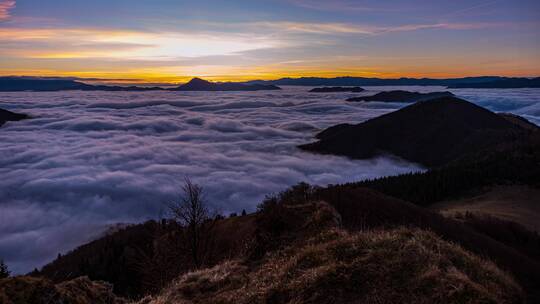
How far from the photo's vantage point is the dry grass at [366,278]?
9.39 meters

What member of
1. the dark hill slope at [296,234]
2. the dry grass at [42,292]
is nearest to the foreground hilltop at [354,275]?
the dry grass at [42,292]

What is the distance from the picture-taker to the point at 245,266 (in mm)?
14039

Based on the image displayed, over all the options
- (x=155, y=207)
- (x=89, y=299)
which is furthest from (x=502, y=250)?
(x=155, y=207)

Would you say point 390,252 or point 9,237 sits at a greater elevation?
point 390,252

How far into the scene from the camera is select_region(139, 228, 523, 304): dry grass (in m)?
9.39

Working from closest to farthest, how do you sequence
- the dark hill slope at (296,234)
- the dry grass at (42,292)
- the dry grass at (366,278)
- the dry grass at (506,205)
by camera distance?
the dry grass at (366,278) → the dry grass at (42,292) → the dark hill slope at (296,234) → the dry grass at (506,205)

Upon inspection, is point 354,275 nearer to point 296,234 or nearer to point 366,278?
point 366,278

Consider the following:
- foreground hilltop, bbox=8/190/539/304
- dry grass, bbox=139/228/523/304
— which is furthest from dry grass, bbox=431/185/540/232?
dry grass, bbox=139/228/523/304

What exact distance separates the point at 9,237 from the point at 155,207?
6078 cm

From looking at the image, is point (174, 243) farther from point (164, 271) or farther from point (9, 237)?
point (9, 237)

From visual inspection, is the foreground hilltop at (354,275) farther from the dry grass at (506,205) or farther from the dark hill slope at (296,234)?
the dry grass at (506,205)

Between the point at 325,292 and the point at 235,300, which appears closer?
the point at 325,292

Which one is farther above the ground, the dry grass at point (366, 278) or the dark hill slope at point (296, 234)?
the dry grass at point (366, 278)

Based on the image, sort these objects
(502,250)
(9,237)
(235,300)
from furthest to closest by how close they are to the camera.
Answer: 1. (9,237)
2. (502,250)
3. (235,300)
